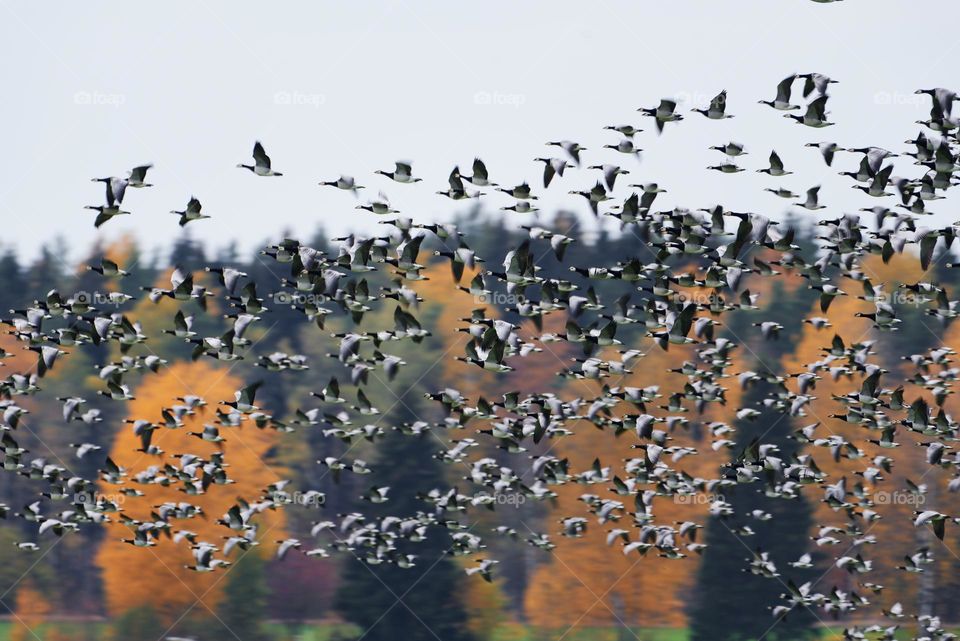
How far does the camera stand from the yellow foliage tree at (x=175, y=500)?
3472 inches

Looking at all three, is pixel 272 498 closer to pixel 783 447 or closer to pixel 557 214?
pixel 783 447

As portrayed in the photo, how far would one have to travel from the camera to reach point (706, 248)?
49312 mm

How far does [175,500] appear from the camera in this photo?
9512 cm

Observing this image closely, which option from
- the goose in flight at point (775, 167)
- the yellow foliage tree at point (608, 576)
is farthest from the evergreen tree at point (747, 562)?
the goose in flight at point (775, 167)

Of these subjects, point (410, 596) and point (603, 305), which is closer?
point (603, 305)

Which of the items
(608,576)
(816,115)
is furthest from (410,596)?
(816,115)

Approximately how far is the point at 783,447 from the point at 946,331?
1475 inches

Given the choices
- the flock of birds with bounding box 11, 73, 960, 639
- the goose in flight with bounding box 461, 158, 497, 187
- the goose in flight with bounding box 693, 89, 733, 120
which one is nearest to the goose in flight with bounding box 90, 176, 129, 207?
the flock of birds with bounding box 11, 73, 960, 639

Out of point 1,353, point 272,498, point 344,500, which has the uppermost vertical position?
point 1,353

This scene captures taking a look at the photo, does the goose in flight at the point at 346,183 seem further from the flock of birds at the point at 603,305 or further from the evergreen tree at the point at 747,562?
the evergreen tree at the point at 747,562

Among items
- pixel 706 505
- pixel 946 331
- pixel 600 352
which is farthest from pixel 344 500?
pixel 946 331

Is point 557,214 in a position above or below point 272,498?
below

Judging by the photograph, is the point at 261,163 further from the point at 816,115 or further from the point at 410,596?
the point at 410,596

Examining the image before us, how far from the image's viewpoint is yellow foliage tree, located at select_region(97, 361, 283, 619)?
88188 mm
